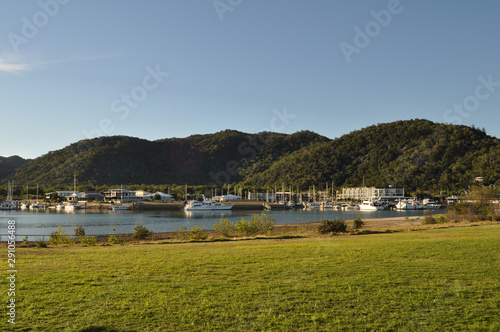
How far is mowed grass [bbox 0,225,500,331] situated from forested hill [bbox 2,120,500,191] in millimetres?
112331

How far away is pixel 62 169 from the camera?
16425 centimetres

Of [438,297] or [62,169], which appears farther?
[62,169]

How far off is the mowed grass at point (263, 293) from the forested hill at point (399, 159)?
113710 millimetres

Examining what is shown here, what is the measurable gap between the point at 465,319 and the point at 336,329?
236 cm

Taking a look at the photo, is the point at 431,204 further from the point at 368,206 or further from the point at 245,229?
the point at 245,229

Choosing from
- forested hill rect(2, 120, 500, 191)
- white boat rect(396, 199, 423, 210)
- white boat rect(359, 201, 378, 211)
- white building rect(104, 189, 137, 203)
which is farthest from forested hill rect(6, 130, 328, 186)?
white boat rect(396, 199, 423, 210)

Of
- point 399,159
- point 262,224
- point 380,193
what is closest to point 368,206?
point 380,193

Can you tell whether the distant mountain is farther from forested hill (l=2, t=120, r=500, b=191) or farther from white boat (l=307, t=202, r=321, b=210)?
white boat (l=307, t=202, r=321, b=210)

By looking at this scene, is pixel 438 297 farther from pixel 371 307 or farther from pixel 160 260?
pixel 160 260

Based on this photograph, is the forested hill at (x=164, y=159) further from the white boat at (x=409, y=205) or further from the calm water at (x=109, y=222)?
the calm water at (x=109, y=222)

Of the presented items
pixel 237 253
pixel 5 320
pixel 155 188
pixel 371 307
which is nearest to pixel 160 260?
pixel 237 253

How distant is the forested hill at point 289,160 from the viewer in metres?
122

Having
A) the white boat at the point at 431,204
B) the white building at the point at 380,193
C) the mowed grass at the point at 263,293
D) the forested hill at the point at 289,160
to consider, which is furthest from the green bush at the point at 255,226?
the white building at the point at 380,193

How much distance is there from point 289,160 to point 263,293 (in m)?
155
